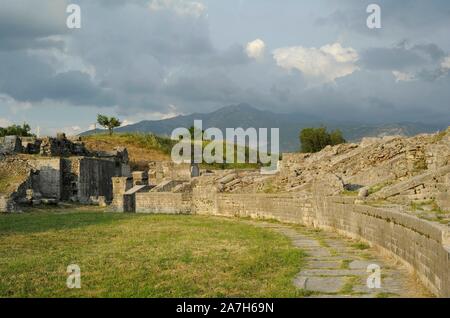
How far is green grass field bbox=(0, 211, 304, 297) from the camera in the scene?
7582mm

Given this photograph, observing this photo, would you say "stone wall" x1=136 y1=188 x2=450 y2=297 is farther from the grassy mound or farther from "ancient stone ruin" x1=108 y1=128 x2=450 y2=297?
the grassy mound

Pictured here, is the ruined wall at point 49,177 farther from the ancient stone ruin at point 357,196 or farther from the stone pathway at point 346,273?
the stone pathway at point 346,273

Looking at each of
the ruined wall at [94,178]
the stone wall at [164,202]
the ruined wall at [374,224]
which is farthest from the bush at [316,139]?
the ruined wall at [374,224]

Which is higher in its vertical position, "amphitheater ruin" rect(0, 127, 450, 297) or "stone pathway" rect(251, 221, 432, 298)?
"amphitheater ruin" rect(0, 127, 450, 297)

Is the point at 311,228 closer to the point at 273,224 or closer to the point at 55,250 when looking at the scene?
the point at 273,224

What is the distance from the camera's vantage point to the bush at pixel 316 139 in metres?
68.2

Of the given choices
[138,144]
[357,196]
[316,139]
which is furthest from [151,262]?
[316,139]

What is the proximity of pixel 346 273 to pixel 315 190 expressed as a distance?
917cm

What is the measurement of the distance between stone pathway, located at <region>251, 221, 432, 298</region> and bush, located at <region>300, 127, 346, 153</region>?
181 ft

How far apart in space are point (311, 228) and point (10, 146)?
28.0m

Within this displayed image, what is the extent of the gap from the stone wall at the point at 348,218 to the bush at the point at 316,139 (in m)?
43.4

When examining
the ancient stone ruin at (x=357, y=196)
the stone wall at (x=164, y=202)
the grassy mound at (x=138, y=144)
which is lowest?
the stone wall at (x=164, y=202)

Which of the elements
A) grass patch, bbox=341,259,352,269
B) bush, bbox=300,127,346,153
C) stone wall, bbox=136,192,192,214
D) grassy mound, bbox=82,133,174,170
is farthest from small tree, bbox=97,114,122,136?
grass patch, bbox=341,259,352,269
